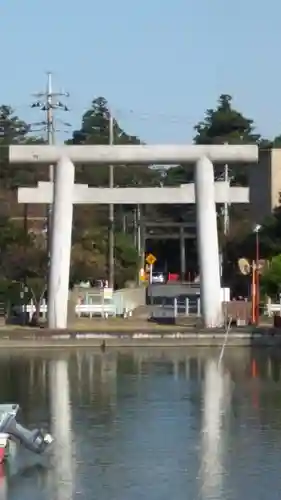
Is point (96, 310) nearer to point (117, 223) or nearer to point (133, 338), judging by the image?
point (133, 338)

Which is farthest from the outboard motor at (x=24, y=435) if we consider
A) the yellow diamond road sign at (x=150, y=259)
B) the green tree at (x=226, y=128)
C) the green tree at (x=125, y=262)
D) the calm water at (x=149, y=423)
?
the green tree at (x=226, y=128)

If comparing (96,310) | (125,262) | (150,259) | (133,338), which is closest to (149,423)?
(133,338)

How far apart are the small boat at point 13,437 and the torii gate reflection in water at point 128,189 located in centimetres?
1971

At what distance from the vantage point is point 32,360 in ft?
111

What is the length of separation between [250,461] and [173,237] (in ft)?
193

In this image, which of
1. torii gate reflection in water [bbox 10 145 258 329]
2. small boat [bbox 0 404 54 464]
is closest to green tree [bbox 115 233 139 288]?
torii gate reflection in water [bbox 10 145 258 329]

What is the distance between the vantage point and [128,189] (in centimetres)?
3819

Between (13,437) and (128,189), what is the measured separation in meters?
20.6

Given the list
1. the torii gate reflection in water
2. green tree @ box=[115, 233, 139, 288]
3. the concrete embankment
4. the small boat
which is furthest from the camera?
green tree @ box=[115, 233, 139, 288]

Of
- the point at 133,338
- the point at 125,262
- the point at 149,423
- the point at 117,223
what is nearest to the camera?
the point at 149,423

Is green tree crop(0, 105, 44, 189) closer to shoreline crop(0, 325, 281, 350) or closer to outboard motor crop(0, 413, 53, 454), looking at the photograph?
shoreline crop(0, 325, 281, 350)

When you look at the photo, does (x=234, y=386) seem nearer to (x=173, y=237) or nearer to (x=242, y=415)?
(x=242, y=415)

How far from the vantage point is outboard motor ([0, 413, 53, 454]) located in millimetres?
17859

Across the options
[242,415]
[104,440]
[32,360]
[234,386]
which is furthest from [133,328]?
[104,440]
